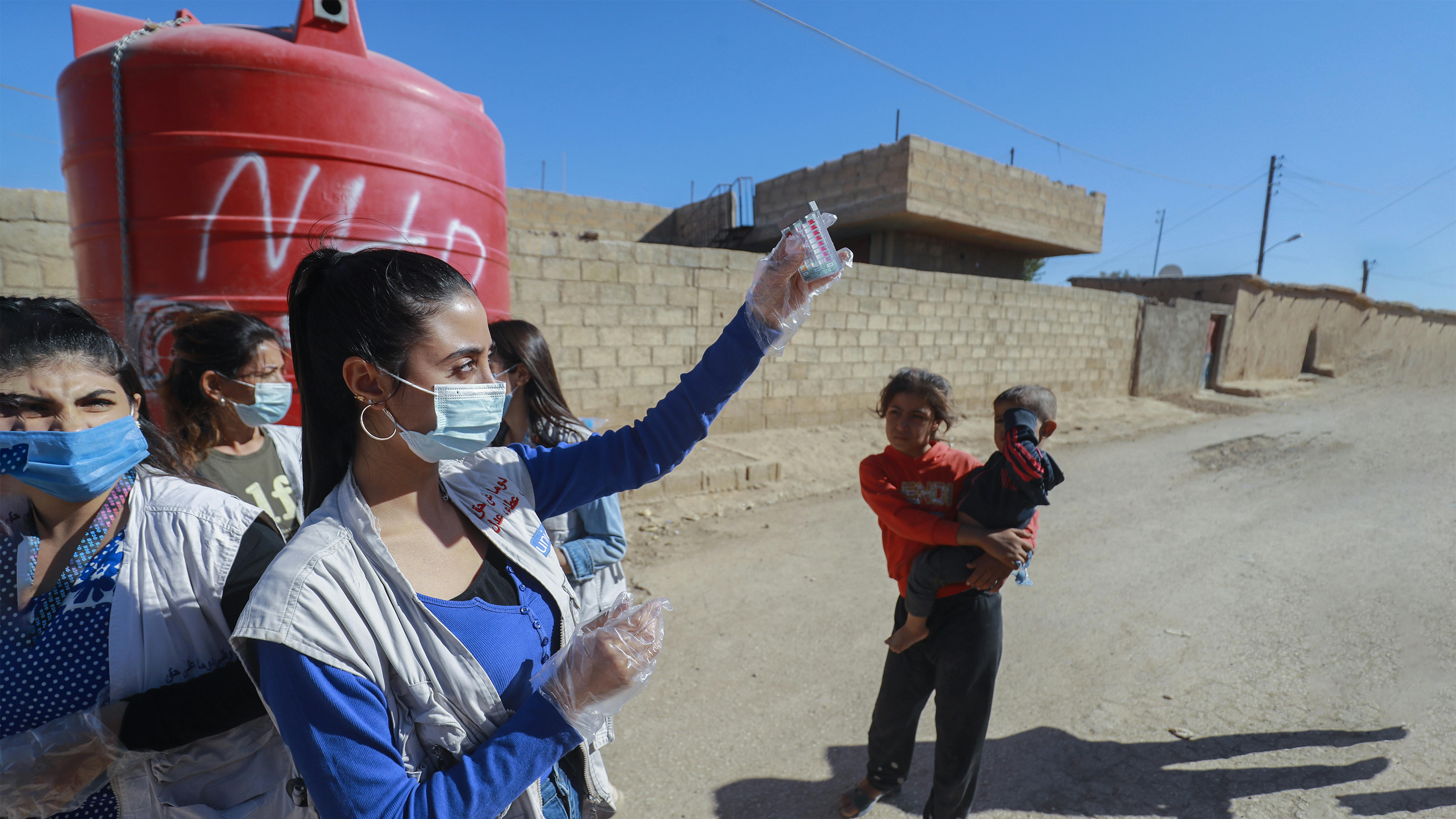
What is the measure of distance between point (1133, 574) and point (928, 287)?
6.01 metres

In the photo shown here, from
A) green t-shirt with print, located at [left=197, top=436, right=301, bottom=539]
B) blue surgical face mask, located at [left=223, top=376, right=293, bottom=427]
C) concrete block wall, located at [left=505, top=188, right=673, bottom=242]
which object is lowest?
green t-shirt with print, located at [left=197, top=436, right=301, bottom=539]

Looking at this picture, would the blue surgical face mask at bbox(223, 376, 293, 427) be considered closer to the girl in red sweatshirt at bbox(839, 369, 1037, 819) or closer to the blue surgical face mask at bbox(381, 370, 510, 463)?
the blue surgical face mask at bbox(381, 370, 510, 463)

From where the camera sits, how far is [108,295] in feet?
8.63

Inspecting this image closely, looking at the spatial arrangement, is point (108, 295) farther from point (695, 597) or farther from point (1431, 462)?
point (1431, 462)

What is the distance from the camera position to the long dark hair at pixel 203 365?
6.70 feet

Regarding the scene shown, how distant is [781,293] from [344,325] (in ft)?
2.43

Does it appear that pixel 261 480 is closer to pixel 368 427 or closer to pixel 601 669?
pixel 368 427

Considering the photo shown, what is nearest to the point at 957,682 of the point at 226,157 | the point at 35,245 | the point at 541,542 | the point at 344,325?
the point at 541,542

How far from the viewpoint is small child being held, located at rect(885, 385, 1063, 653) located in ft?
6.06

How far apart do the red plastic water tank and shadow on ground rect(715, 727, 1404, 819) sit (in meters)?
2.66

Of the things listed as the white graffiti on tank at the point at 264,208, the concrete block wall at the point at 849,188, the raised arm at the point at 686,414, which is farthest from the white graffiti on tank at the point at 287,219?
the concrete block wall at the point at 849,188

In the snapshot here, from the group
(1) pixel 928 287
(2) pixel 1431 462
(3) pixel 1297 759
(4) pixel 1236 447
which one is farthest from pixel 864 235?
(3) pixel 1297 759

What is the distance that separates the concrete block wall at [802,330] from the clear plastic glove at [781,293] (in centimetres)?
482

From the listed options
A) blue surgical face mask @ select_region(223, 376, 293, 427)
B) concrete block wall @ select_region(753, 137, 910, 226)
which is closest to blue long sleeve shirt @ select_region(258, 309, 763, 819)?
blue surgical face mask @ select_region(223, 376, 293, 427)
